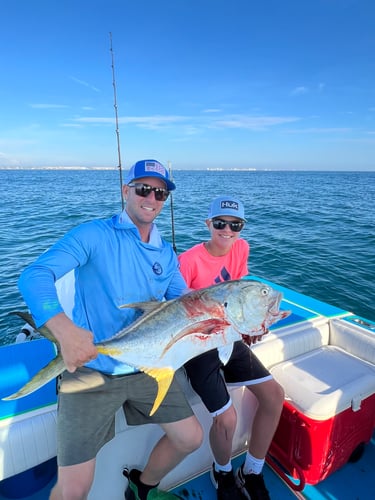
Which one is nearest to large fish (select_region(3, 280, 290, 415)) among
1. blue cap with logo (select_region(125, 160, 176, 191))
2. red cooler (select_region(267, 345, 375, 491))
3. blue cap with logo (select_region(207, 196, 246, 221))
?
blue cap with logo (select_region(125, 160, 176, 191))

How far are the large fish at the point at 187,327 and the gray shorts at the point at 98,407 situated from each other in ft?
0.87

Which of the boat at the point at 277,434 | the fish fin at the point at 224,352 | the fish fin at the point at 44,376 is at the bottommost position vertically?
the boat at the point at 277,434

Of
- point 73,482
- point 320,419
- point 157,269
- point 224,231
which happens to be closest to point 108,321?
point 157,269

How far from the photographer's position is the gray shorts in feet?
6.03

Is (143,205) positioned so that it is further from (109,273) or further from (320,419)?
(320,419)

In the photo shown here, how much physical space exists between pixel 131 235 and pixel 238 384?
152 cm

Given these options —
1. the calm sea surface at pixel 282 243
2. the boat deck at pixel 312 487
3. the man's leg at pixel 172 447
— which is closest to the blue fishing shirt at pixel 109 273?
the man's leg at pixel 172 447

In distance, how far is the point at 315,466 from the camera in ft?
8.25

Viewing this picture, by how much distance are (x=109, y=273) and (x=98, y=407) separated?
87cm

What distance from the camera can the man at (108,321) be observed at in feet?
5.44

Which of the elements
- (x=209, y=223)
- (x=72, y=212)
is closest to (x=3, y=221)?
(x=72, y=212)

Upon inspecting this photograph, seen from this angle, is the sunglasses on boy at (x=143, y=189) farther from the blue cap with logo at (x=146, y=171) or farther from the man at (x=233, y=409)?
the man at (x=233, y=409)

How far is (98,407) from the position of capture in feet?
6.43

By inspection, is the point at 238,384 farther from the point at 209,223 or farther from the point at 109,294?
the point at 209,223
